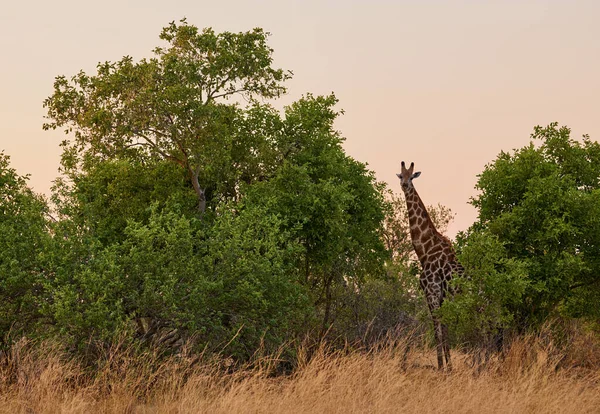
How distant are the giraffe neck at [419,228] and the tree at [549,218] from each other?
1274 millimetres

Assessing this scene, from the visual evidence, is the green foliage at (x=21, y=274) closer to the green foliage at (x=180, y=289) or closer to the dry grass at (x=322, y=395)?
the green foliage at (x=180, y=289)

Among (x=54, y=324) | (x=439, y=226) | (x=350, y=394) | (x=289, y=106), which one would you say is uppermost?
(x=289, y=106)

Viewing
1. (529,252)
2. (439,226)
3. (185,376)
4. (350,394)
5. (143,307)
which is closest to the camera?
(350,394)

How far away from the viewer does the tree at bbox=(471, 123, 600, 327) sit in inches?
774

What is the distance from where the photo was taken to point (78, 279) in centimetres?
1587

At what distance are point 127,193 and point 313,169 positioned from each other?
579 cm

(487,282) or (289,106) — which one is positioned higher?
(289,106)

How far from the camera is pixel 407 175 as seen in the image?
70.8 ft

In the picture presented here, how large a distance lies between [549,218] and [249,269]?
25.7 ft

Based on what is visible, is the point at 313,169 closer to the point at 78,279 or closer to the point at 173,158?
the point at 173,158

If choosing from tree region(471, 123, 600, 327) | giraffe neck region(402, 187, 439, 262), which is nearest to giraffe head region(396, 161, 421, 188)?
giraffe neck region(402, 187, 439, 262)

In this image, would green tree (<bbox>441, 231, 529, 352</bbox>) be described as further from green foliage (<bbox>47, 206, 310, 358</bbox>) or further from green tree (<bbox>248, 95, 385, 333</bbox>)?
green tree (<bbox>248, 95, 385, 333</bbox>)

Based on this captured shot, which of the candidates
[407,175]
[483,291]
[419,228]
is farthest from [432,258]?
[483,291]

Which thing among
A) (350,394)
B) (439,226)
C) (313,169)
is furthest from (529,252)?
(439,226)
